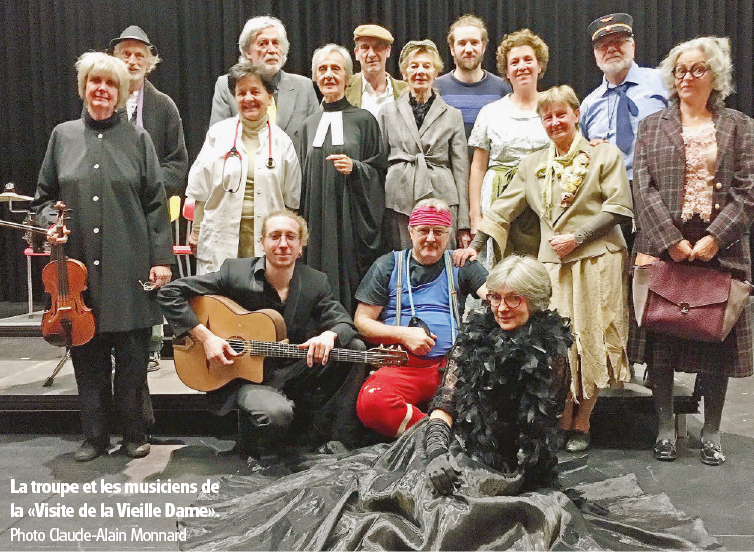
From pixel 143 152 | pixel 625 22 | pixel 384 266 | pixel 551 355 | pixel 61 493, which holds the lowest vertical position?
pixel 61 493

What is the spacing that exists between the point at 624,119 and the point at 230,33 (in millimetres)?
3752

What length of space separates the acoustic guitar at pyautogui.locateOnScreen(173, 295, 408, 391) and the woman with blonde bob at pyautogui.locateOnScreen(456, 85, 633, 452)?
2.48ft

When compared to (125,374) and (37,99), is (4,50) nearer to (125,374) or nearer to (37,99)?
(37,99)

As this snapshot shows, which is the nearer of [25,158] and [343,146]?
[343,146]

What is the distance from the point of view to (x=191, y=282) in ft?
10.1

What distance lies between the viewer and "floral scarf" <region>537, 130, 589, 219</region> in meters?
3.09

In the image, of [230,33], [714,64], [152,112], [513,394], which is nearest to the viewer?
[513,394]

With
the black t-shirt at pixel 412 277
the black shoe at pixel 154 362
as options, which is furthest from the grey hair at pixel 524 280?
the black shoe at pixel 154 362

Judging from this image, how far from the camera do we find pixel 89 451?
3.12m

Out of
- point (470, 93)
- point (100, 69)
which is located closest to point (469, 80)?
point (470, 93)

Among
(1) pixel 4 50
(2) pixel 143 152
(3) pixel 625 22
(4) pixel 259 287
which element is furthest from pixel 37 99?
(3) pixel 625 22

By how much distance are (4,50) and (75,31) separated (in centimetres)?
70

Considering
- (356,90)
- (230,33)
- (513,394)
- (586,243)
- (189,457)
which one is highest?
(230,33)

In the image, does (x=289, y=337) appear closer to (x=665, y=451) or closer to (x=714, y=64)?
(x=665, y=451)
